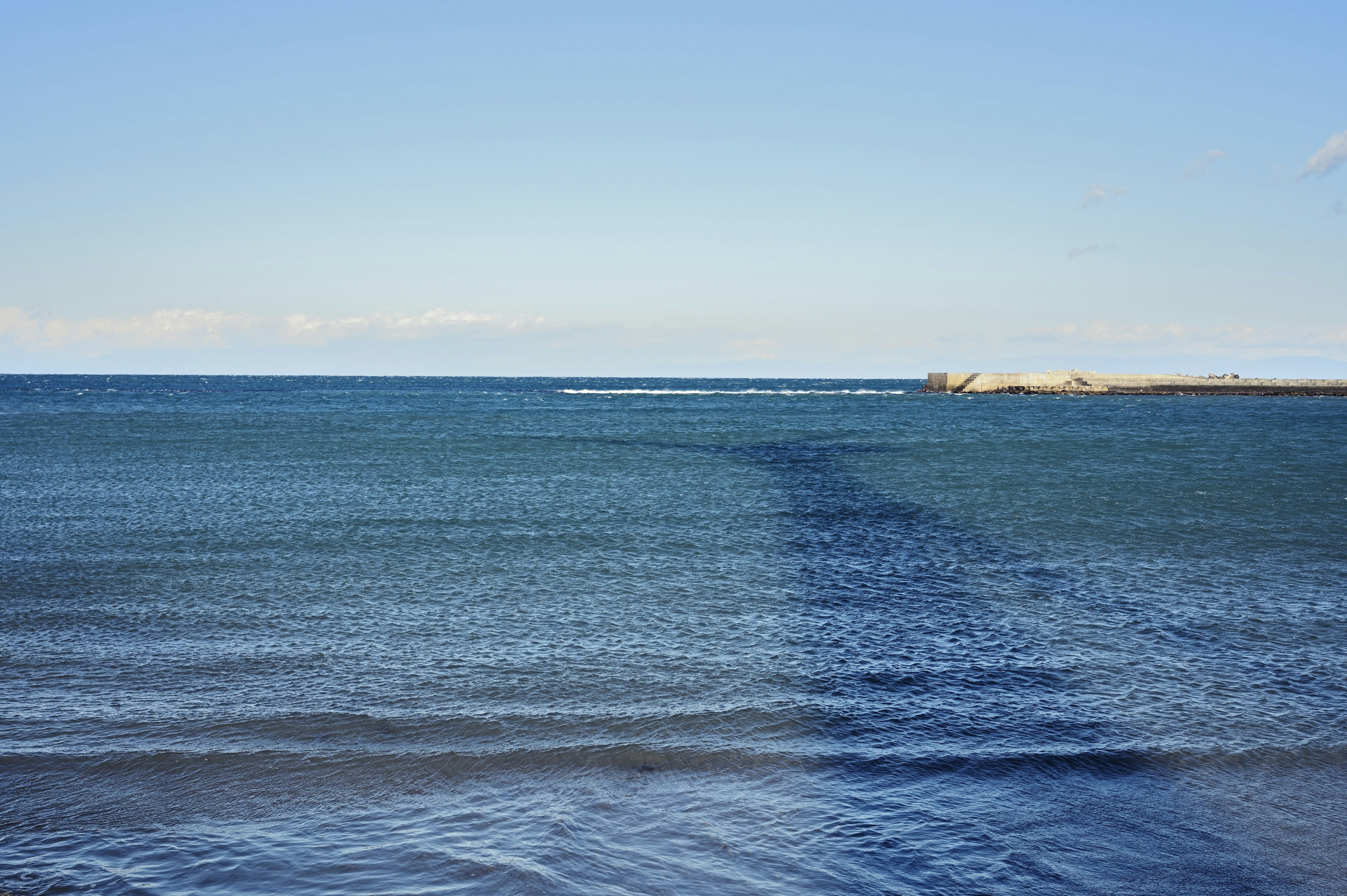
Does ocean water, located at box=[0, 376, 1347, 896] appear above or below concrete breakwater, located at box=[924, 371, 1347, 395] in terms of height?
below

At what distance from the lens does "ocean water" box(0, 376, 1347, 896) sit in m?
6.71

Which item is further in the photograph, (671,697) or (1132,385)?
(1132,385)

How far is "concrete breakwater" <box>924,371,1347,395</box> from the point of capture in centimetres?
12512

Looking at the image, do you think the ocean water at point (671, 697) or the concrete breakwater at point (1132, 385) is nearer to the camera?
the ocean water at point (671, 697)

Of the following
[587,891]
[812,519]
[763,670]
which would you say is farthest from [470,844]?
[812,519]

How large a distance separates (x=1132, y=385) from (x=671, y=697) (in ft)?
438

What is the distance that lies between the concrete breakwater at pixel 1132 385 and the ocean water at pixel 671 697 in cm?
10913

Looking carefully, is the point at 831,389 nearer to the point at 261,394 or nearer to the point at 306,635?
the point at 261,394

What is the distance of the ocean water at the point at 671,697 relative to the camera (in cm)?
671

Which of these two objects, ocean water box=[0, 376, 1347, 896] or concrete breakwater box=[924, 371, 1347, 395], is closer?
ocean water box=[0, 376, 1347, 896]

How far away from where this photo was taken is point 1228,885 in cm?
635

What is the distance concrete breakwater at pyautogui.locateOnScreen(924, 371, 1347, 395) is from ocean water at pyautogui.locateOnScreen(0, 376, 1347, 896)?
10913 cm

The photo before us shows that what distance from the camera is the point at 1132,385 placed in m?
127

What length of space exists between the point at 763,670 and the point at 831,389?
19093cm
